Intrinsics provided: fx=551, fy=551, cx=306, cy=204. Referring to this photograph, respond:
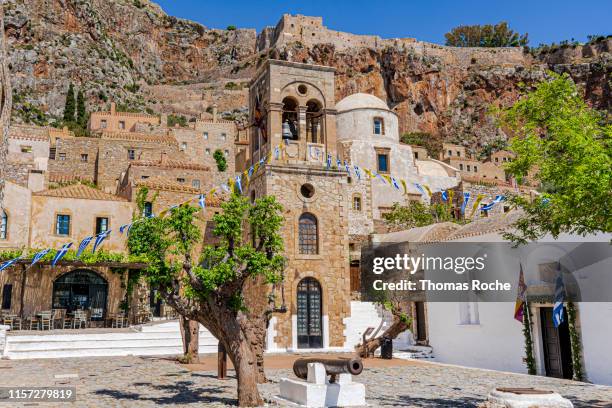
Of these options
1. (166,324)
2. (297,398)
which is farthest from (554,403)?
(166,324)

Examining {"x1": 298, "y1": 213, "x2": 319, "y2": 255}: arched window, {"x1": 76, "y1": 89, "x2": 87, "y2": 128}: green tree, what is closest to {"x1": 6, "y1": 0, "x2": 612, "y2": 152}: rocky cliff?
{"x1": 76, "y1": 89, "x2": 87, "y2": 128}: green tree

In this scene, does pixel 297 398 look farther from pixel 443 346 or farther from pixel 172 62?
pixel 172 62

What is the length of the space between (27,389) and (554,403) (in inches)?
373

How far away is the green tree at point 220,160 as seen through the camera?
54.8 meters

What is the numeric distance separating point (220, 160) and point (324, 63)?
28780 mm

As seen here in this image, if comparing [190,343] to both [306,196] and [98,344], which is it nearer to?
[98,344]

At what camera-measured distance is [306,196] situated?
77.4ft

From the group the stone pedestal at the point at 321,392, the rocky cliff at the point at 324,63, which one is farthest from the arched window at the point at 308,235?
the rocky cliff at the point at 324,63

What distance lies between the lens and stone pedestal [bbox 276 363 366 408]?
9.74 meters

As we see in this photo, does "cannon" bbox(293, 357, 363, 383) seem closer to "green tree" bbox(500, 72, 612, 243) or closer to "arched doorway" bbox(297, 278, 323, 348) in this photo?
"green tree" bbox(500, 72, 612, 243)

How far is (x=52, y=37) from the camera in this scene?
7800 cm

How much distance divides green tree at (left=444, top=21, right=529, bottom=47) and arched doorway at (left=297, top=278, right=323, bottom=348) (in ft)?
277

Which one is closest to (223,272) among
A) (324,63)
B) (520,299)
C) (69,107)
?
(520,299)

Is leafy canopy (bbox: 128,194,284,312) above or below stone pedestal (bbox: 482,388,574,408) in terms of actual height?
above
